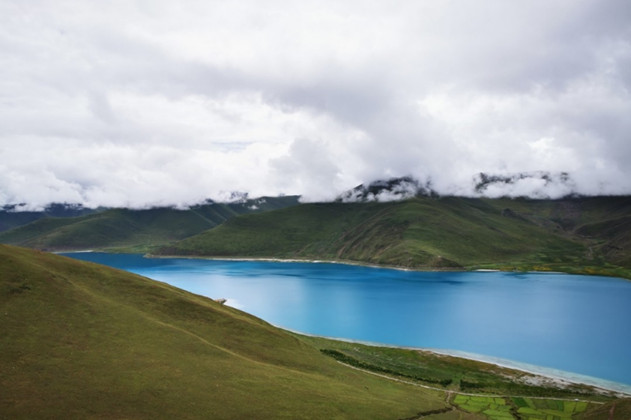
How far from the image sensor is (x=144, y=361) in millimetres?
44156

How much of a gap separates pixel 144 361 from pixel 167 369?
277cm

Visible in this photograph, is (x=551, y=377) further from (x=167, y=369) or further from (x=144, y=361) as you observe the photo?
(x=144, y=361)

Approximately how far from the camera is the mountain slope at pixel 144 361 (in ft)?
122

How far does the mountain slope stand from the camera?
3709cm

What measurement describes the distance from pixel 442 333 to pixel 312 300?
67438 millimetres

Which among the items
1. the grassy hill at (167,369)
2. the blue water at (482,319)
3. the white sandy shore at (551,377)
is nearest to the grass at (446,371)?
the grassy hill at (167,369)

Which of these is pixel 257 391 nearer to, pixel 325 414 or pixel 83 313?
pixel 325 414

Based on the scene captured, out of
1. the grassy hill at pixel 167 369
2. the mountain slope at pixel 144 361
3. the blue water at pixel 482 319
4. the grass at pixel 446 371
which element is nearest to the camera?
the mountain slope at pixel 144 361

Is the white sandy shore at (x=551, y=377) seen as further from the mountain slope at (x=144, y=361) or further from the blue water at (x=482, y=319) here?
the mountain slope at (x=144, y=361)

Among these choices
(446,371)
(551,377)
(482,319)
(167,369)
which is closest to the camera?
(167,369)

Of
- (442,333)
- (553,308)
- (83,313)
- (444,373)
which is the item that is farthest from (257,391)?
(553,308)

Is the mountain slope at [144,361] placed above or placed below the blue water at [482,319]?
above

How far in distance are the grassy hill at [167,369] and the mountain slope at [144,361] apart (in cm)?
14

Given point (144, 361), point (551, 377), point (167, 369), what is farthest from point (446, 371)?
point (144, 361)
